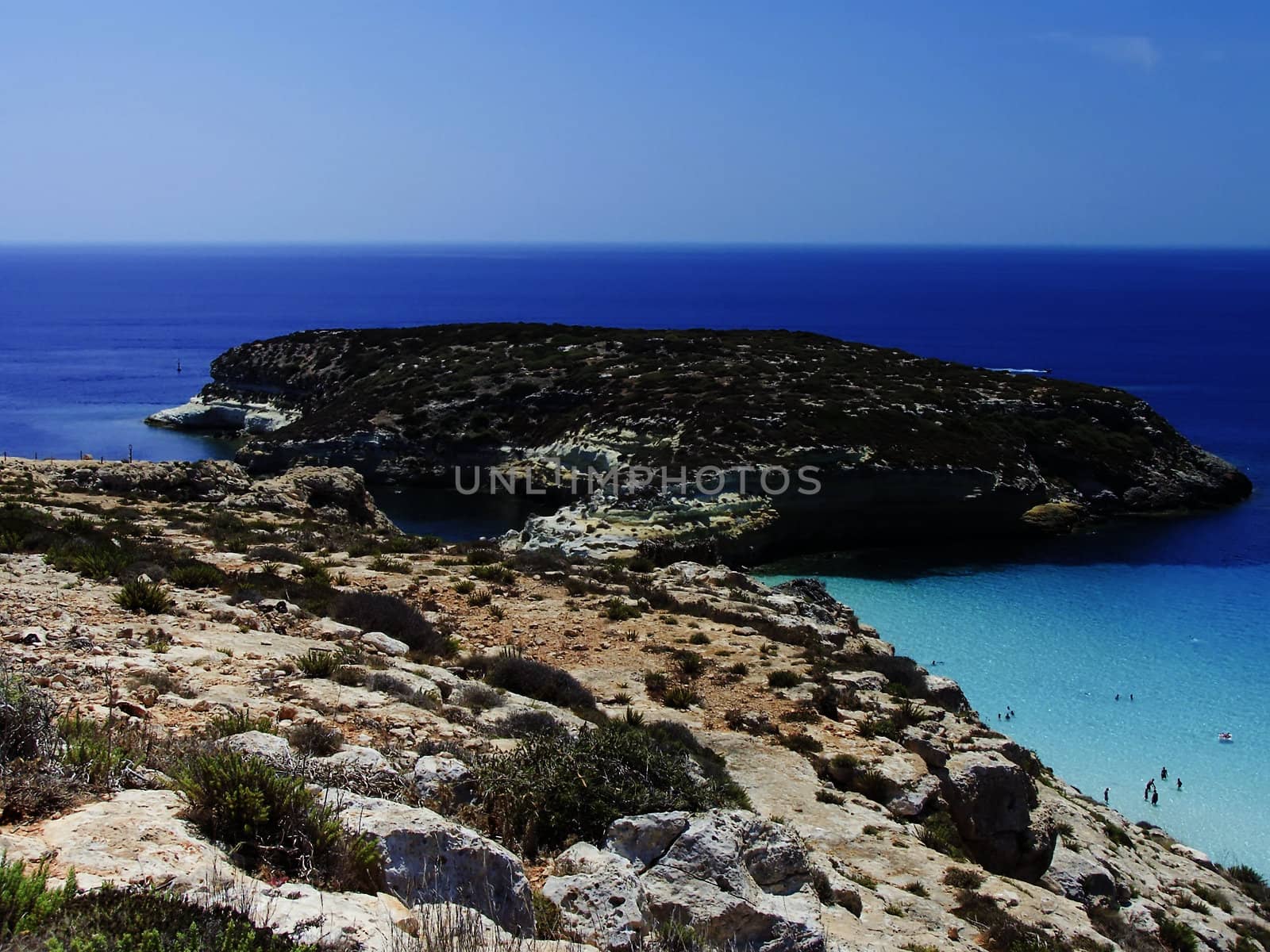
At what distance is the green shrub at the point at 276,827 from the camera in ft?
20.2

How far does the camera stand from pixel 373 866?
248 inches

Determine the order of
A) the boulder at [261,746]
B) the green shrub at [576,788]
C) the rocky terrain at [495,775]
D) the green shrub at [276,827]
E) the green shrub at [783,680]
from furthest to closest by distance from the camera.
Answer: the green shrub at [783,680]
the green shrub at [576,788]
the boulder at [261,746]
the green shrub at [276,827]
the rocky terrain at [495,775]

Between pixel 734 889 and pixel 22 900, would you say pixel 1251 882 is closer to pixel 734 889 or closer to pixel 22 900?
pixel 734 889

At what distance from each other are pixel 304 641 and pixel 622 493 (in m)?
35.8

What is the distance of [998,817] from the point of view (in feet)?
45.0

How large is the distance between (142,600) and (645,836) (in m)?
9.01

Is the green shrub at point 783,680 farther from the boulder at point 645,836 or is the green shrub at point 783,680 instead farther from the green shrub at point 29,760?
the green shrub at point 29,760

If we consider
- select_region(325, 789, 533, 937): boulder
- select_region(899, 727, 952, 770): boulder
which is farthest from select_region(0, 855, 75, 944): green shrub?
select_region(899, 727, 952, 770): boulder

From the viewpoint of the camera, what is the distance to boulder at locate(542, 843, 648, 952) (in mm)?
6523

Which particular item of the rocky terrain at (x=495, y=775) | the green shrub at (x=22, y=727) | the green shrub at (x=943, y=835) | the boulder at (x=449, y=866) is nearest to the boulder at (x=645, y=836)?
the rocky terrain at (x=495, y=775)

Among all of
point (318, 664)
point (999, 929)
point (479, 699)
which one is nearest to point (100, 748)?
point (318, 664)

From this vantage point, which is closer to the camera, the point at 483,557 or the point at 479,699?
the point at 479,699

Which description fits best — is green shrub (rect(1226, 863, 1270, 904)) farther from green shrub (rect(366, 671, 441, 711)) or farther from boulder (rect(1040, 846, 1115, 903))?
green shrub (rect(366, 671, 441, 711))

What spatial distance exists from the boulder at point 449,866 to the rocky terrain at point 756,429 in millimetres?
33641
